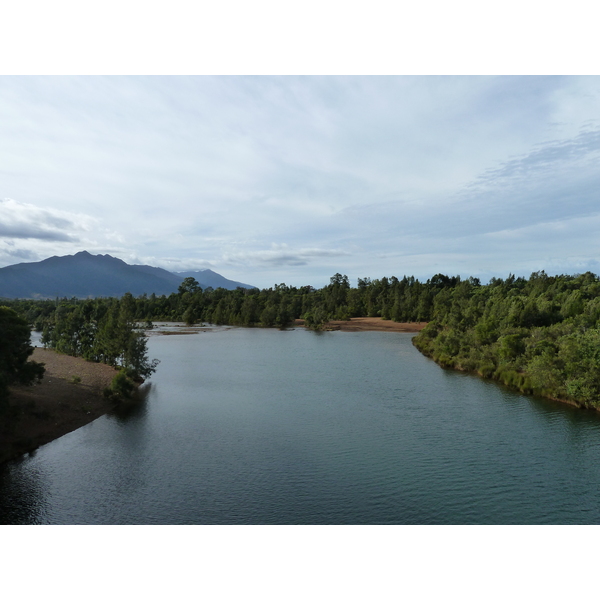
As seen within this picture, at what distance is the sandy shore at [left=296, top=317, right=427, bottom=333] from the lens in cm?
12600

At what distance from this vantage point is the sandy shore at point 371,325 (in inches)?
4961

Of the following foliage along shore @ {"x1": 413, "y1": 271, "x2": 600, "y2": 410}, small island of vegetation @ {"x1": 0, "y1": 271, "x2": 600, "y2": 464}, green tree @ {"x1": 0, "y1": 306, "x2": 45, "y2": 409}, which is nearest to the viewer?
green tree @ {"x1": 0, "y1": 306, "x2": 45, "y2": 409}

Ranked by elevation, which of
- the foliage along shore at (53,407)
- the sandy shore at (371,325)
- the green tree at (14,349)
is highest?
the sandy shore at (371,325)

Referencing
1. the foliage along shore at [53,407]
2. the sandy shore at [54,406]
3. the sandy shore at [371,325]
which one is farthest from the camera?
the sandy shore at [371,325]

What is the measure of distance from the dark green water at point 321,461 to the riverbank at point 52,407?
56.5 inches

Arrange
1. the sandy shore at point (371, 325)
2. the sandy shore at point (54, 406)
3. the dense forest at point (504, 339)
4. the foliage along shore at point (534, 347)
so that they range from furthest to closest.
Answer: the sandy shore at point (371, 325)
the dense forest at point (504, 339)
the foliage along shore at point (534, 347)
the sandy shore at point (54, 406)

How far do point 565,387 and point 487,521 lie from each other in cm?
2541

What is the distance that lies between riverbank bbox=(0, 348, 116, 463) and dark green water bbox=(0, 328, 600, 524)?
1436 mm

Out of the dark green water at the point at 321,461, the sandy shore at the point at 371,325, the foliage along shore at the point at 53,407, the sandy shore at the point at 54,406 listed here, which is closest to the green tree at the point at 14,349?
the foliage along shore at the point at 53,407

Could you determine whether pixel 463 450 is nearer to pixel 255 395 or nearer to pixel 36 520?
pixel 255 395

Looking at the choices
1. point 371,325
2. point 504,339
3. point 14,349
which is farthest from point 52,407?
point 371,325

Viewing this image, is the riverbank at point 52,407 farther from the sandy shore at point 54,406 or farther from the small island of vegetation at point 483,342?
the small island of vegetation at point 483,342

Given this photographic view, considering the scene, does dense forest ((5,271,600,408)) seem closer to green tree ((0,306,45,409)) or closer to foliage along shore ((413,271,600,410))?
foliage along shore ((413,271,600,410))

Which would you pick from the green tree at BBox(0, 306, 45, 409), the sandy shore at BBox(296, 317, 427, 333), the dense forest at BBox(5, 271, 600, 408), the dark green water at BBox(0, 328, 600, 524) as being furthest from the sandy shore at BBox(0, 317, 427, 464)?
the sandy shore at BBox(296, 317, 427, 333)
